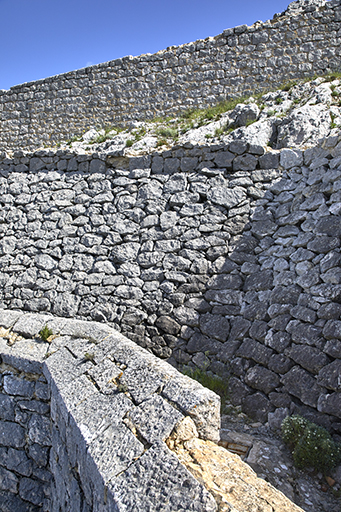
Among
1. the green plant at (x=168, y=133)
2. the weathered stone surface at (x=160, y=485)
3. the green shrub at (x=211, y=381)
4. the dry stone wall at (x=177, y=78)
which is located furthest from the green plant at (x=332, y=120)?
the weathered stone surface at (x=160, y=485)

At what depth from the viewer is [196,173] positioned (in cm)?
671

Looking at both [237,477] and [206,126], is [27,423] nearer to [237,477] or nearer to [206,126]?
[237,477]

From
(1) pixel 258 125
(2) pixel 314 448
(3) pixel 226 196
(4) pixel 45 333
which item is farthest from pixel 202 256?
(2) pixel 314 448

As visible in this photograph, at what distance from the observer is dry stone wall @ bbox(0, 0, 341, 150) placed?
9.73 m

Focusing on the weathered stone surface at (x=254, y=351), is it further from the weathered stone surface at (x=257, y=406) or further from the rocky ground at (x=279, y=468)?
the rocky ground at (x=279, y=468)

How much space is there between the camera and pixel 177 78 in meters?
10.8

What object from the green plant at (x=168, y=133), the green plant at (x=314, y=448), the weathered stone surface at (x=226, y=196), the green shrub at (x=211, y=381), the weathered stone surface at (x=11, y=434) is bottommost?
the weathered stone surface at (x=11, y=434)

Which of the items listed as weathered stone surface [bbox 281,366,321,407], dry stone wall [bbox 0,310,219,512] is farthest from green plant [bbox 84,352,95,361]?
weathered stone surface [bbox 281,366,321,407]

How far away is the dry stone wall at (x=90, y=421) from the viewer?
7.32ft

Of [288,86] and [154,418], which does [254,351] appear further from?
[288,86]

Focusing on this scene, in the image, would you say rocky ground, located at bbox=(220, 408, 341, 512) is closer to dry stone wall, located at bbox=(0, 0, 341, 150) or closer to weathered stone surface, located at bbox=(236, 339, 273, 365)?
weathered stone surface, located at bbox=(236, 339, 273, 365)

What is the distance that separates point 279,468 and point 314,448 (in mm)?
381

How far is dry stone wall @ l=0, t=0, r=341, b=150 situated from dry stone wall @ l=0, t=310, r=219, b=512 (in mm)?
8334

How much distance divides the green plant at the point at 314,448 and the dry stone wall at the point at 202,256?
25 cm
